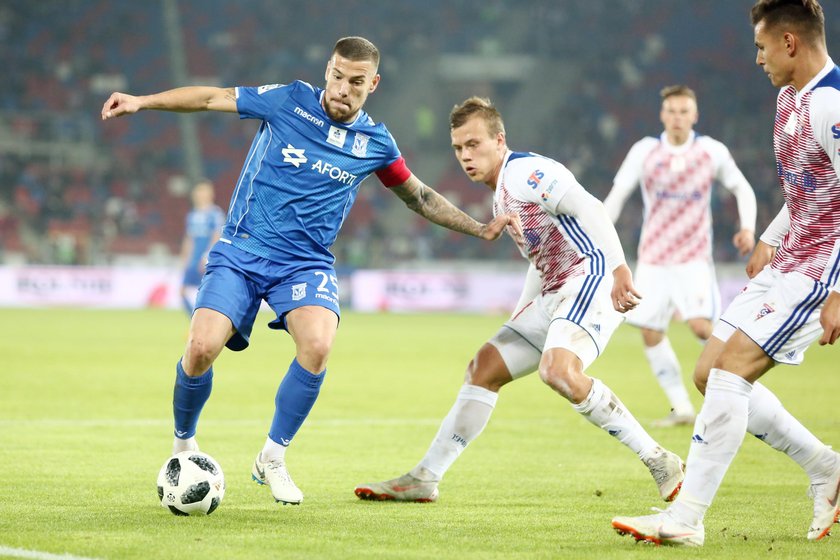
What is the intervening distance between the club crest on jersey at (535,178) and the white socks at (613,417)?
1.07 metres

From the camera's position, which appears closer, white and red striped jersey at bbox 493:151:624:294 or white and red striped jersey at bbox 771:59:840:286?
white and red striped jersey at bbox 771:59:840:286

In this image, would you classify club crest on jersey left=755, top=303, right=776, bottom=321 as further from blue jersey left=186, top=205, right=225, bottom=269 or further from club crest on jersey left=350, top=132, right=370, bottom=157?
blue jersey left=186, top=205, right=225, bottom=269

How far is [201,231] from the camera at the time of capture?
19.1 m

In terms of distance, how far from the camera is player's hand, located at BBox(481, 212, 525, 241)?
604 centimetres

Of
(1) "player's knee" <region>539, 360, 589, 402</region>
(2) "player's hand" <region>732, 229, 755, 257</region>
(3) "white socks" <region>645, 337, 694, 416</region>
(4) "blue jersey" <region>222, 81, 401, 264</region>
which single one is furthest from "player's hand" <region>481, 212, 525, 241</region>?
(3) "white socks" <region>645, 337, 694, 416</region>

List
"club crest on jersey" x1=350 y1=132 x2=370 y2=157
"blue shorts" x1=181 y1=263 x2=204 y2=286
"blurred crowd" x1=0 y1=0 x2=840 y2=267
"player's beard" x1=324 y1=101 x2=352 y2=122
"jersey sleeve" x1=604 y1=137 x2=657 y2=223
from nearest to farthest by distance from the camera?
"player's beard" x1=324 y1=101 x2=352 y2=122 < "club crest on jersey" x1=350 y1=132 x2=370 y2=157 < "jersey sleeve" x1=604 y1=137 x2=657 y2=223 < "blue shorts" x1=181 y1=263 x2=204 y2=286 < "blurred crowd" x1=0 y1=0 x2=840 y2=267

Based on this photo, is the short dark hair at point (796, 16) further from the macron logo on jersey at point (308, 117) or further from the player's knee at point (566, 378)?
the macron logo on jersey at point (308, 117)

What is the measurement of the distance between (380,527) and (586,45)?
35.6 meters

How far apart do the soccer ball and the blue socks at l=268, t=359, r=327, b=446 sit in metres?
0.48

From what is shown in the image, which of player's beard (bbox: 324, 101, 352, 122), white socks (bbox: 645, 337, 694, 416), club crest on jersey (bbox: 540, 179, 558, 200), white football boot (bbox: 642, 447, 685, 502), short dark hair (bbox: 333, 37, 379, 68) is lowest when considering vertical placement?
white socks (bbox: 645, 337, 694, 416)

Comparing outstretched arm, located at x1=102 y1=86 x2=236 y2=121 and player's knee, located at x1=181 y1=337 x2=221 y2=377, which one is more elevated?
outstretched arm, located at x1=102 y1=86 x2=236 y2=121

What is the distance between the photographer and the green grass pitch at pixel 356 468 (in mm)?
4980

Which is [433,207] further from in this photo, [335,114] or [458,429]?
[458,429]

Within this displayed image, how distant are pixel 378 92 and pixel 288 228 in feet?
112
